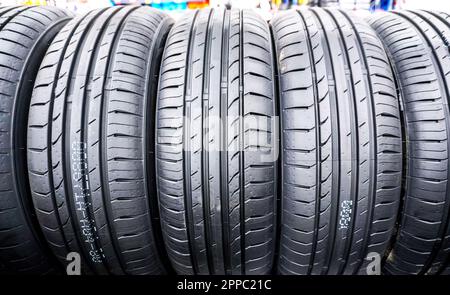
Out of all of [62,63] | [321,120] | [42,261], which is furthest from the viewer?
[42,261]

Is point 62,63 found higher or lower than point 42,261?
higher

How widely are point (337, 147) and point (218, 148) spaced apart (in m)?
0.50

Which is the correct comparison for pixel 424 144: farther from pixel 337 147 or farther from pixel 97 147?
pixel 97 147

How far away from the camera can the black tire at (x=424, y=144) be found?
4.42ft

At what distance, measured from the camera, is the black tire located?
135cm

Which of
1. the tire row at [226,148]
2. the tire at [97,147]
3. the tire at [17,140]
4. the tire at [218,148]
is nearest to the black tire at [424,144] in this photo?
the tire row at [226,148]

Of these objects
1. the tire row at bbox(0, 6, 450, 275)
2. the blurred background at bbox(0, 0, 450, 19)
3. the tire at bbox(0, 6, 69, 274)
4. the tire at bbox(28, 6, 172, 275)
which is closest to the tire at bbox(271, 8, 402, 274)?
the tire row at bbox(0, 6, 450, 275)

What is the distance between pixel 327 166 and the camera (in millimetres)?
1326

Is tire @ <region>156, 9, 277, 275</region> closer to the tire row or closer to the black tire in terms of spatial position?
the tire row

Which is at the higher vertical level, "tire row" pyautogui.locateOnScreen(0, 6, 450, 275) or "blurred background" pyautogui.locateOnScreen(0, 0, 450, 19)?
"blurred background" pyautogui.locateOnScreen(0, 0, 450, 19)

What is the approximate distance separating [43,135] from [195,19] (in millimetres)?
920
